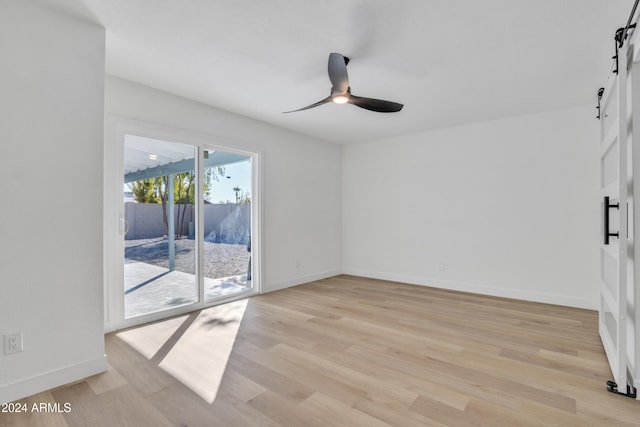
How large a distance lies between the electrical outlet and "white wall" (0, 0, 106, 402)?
0.10 ft

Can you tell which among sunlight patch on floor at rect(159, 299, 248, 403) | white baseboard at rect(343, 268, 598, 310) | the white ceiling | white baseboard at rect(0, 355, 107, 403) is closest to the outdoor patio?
sunlight patch on floor at rect(159, 299, 248, 403)

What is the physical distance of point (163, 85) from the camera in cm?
321

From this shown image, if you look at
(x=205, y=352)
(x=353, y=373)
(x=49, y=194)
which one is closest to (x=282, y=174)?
(x=205, y=352)

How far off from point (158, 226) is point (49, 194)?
143 cm

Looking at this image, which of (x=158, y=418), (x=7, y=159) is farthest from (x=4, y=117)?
(x=158, y=418)

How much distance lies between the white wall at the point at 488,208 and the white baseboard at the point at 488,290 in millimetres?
12

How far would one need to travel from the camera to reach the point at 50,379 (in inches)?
79.1

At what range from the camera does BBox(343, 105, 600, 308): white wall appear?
12.4 ft

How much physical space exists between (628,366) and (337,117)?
12.1ft

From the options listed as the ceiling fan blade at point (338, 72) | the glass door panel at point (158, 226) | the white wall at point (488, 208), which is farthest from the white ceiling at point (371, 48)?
the glass door panel at point (158, 226)

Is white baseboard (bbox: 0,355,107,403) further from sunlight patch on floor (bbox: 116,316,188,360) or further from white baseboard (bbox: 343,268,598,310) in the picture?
white baseboard (bbox: 343,268,598,310)

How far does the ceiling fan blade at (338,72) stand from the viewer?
2.33 m

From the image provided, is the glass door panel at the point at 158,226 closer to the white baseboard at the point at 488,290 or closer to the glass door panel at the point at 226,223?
the glass door panel at the point at 226,223

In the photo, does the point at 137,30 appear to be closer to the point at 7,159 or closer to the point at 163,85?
the point at 163,85
